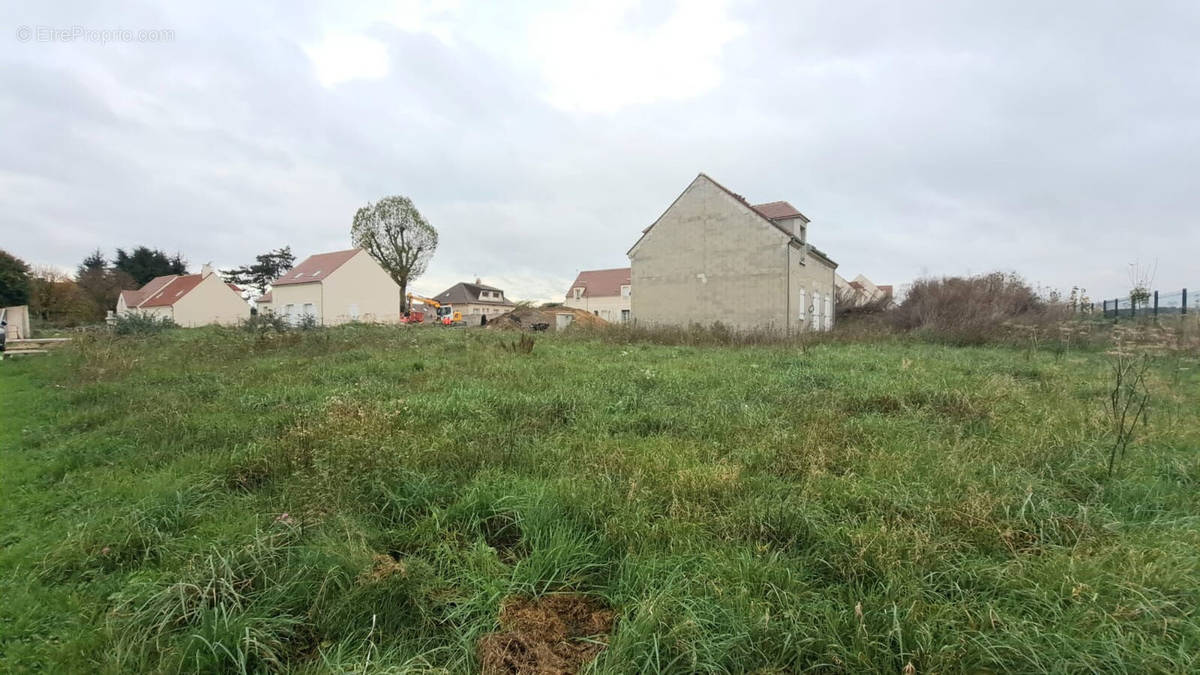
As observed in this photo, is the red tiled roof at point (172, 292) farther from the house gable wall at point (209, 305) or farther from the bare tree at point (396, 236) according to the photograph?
the bare tree at point (396, 236)

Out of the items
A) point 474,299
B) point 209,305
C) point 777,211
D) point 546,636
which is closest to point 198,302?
point 209,305

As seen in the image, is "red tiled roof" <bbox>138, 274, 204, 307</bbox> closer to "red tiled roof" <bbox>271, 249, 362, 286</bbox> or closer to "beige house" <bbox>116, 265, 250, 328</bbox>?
"beige house" <bbox>116, 265, 250, 328</bbox>

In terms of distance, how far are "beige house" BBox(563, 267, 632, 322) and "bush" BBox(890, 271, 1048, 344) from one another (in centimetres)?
3847

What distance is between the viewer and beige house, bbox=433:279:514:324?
72.8 m

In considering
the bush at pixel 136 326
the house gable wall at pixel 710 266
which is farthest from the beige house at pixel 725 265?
the bush at pixel 136 326

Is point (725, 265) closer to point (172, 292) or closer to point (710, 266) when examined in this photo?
point (710, 266)

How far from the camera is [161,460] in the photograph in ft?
15.7

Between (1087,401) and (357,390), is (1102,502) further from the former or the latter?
(357,390)

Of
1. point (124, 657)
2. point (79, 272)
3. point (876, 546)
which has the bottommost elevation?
point (124, 657)

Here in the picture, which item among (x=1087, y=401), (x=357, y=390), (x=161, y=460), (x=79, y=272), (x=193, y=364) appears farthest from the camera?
(x=79, y=272)

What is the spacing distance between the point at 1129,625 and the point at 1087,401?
6189 mm

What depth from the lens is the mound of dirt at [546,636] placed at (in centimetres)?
218

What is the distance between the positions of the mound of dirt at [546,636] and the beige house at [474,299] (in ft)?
225

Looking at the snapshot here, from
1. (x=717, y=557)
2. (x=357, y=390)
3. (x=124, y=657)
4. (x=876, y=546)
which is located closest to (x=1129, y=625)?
(x=876, y=546)
